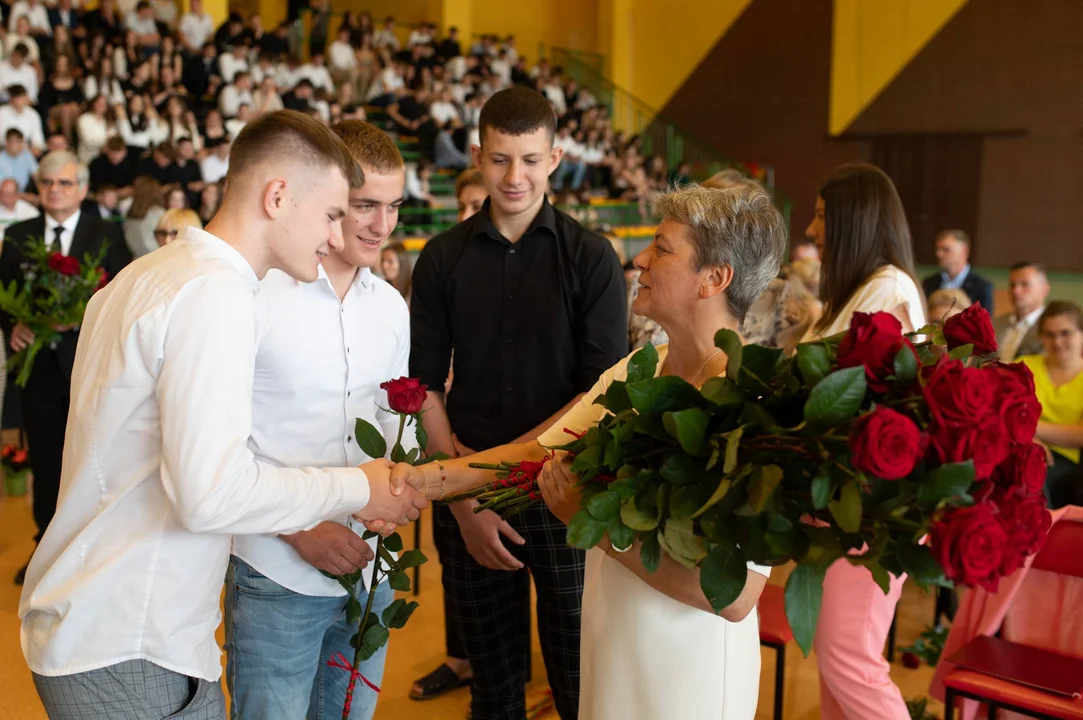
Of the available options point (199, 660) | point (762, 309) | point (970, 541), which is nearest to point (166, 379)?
point (199, 660)

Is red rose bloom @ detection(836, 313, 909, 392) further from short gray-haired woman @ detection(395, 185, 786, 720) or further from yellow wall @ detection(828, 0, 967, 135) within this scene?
yellow wall @ detection(828, 0, 967, 135)

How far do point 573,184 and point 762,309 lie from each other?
1159cm

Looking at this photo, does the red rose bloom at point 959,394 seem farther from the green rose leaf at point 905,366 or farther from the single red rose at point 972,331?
the single red rose at point 972,331

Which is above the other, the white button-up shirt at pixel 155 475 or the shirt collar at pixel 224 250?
the shirt collar at pixel 224 250

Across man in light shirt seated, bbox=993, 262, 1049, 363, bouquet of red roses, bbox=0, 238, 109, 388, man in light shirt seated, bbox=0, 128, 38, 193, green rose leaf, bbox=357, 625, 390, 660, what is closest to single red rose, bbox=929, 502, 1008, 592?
green rose leaf, bbox=357, 625, 390, 660

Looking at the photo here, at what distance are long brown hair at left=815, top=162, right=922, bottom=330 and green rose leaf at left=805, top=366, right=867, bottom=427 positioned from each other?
1.58 metres

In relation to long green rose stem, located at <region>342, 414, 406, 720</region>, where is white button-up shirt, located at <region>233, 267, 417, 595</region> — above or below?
above

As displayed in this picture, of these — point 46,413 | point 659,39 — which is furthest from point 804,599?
point 659,39

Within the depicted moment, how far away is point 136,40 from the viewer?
11.5 meters

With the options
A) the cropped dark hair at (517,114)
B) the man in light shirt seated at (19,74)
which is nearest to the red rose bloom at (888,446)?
the cropped dark hair at (517,114)

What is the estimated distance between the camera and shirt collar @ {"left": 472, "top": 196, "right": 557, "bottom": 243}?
100 inches

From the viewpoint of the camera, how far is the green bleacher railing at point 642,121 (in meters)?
18.5

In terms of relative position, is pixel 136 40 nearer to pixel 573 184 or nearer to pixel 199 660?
pixel 573 184

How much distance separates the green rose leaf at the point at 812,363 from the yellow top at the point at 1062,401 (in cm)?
332
